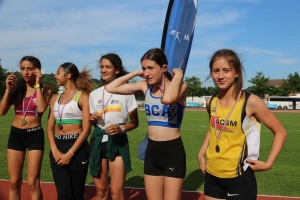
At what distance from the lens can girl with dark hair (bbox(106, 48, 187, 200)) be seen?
11.5 ft

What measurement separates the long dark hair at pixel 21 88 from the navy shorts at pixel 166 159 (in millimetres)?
2187

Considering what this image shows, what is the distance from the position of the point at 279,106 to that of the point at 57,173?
6138cm

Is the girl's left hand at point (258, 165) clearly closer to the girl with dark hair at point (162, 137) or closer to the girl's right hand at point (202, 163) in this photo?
the girl's right hand at point (202, 163)

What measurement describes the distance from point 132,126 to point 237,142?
1.82 m

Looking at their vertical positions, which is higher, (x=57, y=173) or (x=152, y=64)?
(x=152, y=64)

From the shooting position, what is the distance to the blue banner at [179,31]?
18.7ft

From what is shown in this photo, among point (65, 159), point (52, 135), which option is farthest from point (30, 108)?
point (65, 159)

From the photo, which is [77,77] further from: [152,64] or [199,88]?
[199,88]

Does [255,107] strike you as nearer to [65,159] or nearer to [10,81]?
[65,159]

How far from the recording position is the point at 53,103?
455 centimetres

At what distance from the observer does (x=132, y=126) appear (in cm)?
441

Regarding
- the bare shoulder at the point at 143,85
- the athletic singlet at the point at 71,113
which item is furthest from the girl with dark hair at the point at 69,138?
the bare shoulder at the point at 143,85

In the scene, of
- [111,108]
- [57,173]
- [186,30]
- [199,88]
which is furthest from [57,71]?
[199,88]

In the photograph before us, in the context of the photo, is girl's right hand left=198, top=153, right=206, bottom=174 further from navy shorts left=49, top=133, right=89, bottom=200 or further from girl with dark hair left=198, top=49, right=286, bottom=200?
navy shorts left=49, top=133, right=89, bottom=200
